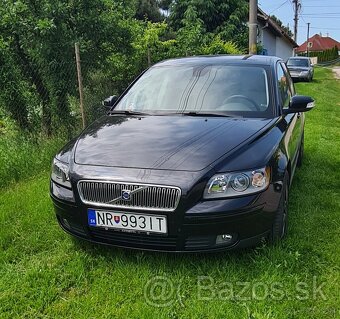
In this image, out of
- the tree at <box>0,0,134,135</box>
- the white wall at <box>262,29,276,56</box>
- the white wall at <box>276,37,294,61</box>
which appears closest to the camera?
the tree at <box>0,0,134,135</box>

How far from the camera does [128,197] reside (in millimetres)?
2742

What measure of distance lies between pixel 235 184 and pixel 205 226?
35 centimetres

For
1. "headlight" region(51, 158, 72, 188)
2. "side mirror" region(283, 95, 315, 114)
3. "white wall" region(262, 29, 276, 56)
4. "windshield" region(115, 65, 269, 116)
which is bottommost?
"white wall" region(262, 29, 276, 56)

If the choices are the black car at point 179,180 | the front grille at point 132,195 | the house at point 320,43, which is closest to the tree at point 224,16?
the black car at point 179,180

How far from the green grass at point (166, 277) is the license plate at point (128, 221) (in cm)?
39

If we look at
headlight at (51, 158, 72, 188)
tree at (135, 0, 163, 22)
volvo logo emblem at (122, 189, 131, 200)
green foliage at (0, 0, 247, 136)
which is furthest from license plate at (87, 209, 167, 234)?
tree at (135, 0, 163, 22)

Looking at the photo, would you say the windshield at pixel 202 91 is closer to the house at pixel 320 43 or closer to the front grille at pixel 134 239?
the front grille at pixel 134 239

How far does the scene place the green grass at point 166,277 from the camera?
2586 millimetres

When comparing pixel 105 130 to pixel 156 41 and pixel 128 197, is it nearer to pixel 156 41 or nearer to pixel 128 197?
pixel 128 197

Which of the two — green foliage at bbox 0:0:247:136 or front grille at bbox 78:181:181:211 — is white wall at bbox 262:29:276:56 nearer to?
green foliage at bbox 0:0:247:136

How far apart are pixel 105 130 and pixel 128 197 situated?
99cm

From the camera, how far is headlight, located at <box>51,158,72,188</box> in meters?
3.06

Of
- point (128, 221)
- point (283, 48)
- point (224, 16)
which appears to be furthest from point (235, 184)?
point (283, 48)

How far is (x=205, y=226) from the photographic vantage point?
106 inches
